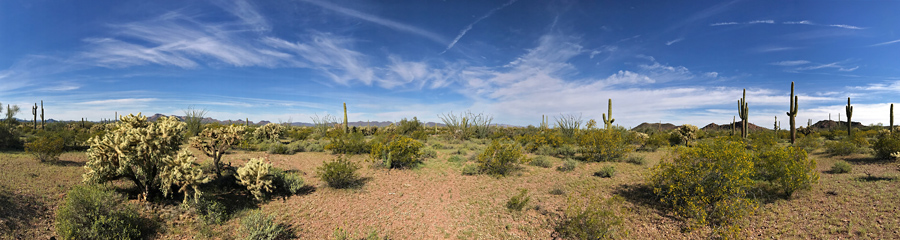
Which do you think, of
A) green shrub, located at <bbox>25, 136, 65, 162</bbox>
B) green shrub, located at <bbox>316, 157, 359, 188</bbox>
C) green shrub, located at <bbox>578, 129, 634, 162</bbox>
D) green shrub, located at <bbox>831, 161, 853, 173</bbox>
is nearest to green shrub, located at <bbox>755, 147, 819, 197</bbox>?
green shrub, located at <bbox>831, 161, 853, 173</bbox>

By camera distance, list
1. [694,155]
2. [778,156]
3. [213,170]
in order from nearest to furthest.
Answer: [694,155] → [778,156] → [213,170]

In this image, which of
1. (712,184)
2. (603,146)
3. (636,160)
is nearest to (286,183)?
(712,184)

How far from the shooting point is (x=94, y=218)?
5453 mm

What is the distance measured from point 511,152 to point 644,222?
4.96 meters

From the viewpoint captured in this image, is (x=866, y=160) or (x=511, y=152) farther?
(x=866, y=160)

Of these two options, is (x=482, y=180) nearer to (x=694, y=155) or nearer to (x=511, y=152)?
(x=511, y=152)

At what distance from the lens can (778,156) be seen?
7508 mm

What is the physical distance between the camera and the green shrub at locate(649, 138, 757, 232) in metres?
6.07

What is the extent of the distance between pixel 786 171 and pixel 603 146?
616 cm

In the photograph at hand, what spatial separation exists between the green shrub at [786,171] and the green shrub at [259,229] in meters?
10.7

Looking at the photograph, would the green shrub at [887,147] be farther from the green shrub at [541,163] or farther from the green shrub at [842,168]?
the green shrub at [541,163]

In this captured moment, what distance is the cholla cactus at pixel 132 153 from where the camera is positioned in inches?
251

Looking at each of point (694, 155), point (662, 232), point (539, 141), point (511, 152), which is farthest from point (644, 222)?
point (539, 141)

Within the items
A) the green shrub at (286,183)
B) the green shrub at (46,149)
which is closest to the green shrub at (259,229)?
the green shrub at (286,183)
